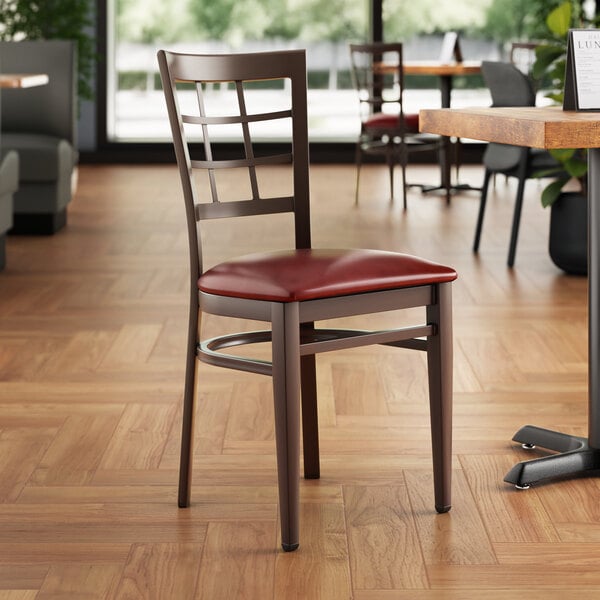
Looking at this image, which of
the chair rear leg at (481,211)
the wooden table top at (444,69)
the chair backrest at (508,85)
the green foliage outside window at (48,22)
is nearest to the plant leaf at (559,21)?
the chair backrest at (508,85)

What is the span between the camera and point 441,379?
2066mm

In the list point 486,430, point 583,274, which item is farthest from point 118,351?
point 583,274

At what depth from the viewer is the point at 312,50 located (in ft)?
31.7

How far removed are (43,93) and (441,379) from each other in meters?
4.21

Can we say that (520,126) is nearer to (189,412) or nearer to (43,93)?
(189,412)

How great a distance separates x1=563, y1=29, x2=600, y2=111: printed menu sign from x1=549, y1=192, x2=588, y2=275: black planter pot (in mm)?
2212

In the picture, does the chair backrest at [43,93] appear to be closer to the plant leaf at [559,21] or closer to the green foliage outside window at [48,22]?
the green foliage outside window at [48,22]

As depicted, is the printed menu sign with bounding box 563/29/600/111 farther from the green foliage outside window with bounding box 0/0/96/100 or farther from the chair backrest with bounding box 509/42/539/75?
the green foliage outside window with bounding box 0/0/96/100

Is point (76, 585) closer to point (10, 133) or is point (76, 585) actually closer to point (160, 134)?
point (10, 133)

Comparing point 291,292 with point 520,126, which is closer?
point 291,292

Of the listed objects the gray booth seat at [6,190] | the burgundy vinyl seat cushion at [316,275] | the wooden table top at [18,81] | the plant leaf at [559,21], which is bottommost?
the gray booth seat at [6,190]

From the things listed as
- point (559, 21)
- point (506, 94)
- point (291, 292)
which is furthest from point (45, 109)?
point (291, 292)

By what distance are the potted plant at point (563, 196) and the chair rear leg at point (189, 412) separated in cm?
253

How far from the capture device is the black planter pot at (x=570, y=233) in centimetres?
449
